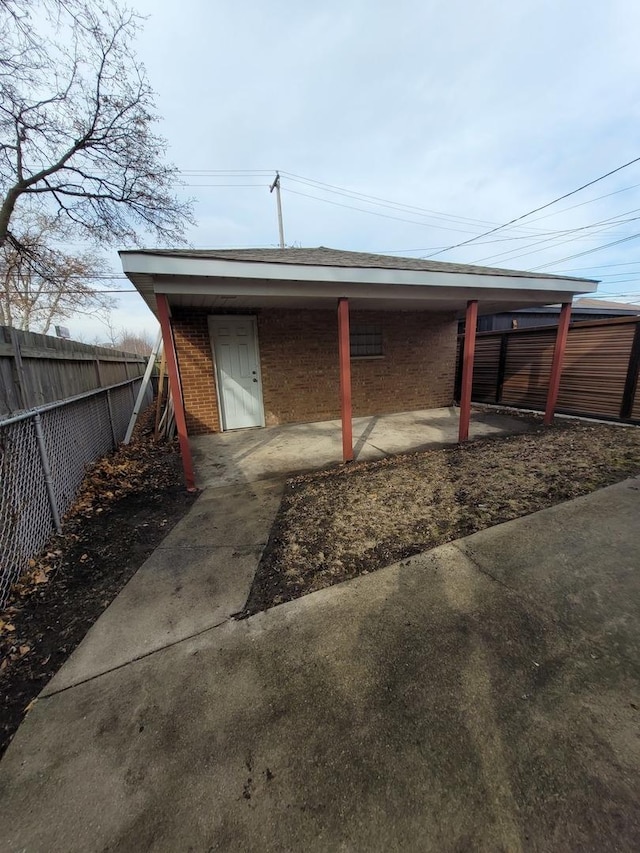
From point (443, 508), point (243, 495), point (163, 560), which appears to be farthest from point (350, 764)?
point (243, 495)

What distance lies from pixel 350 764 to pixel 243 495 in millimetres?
2907

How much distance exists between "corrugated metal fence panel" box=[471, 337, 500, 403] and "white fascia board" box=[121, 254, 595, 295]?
362 cm

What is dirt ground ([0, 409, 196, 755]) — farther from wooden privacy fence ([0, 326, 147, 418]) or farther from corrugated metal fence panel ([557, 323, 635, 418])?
corrugated metal fence panel ([557, 323, 635, 418])

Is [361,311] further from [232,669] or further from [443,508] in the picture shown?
[232,669]

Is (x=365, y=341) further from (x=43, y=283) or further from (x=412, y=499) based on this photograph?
(x=43, y=283)

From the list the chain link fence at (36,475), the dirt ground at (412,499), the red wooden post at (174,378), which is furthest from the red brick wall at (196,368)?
the dirt ground at (412,499)

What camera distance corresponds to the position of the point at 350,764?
52.6 inches

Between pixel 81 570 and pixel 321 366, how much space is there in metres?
5.91

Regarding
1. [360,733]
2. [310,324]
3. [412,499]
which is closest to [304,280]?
[412,499]

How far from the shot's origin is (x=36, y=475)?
296cm

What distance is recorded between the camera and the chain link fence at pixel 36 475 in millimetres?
2490

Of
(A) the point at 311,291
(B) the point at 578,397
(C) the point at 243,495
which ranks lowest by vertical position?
(C) the point at 243,495

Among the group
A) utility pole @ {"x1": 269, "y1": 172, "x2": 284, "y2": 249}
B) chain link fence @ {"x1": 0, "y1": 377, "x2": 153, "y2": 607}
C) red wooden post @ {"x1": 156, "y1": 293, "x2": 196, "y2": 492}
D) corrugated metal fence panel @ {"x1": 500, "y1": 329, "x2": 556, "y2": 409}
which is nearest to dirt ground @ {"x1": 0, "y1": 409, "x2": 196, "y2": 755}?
chain link fence @ {"x1": 0, "y1": 377, "x2": 153, "y2": 607}

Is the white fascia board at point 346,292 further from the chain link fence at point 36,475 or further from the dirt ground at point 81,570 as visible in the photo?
the dirt ground at point 81,570
